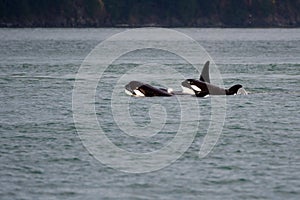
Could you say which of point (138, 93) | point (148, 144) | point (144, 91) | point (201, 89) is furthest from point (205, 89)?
point (148, 144)

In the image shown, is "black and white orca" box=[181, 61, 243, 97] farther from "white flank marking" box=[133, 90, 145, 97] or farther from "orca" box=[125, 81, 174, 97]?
"white flank marking" box=[133, 90, 145, 97]

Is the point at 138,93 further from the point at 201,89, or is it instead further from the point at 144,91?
the point at 201,89

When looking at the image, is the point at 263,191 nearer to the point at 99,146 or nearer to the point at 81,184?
the point at 81,184

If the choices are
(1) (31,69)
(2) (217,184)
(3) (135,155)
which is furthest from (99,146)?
(1) (31,69)

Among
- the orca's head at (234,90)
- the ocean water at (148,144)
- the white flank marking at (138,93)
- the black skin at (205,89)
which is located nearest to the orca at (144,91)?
the white flank marking at (138,93)

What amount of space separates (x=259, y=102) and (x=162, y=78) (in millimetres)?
15857

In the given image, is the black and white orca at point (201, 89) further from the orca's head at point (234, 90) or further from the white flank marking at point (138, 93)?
the white flank marking at point (138, 93)

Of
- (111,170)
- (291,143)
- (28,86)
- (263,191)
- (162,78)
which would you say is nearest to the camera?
(263,191)

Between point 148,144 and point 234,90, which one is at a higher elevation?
point 234,90

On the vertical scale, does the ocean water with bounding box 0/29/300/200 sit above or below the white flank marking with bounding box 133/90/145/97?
below

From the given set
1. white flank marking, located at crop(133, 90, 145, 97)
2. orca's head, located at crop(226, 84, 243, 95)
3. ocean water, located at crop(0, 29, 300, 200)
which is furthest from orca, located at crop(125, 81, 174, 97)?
orca's head, located at crop(226, 84, 243, 95)

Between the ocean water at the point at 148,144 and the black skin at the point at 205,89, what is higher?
the black skin at the point at 205,89

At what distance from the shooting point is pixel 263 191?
27719 mm

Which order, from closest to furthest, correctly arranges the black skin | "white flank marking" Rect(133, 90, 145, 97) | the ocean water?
the ocean water → "white flank marking" Rect(133, 90, 145, 97) → the black skin
